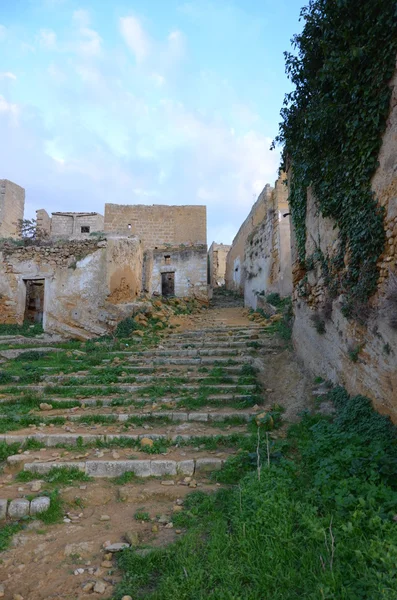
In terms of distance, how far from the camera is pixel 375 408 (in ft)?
12.9

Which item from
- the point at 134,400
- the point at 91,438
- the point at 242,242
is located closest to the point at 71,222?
the point at 242,242

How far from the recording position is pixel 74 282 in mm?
11461

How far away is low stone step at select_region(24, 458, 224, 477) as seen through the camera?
4.02 metres

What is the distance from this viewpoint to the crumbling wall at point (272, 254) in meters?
12.9

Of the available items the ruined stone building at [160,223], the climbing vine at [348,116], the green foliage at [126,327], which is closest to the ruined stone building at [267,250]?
the ruined stone building at [160,223]

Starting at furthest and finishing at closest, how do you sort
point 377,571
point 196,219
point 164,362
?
point 196,219 → point 164,362 → point 377,571

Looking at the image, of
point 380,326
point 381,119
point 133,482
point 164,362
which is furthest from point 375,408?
point 164,362

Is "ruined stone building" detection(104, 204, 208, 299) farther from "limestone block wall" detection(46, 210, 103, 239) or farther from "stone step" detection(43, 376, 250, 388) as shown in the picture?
"stone step" detection(43, 376, 250, 388)

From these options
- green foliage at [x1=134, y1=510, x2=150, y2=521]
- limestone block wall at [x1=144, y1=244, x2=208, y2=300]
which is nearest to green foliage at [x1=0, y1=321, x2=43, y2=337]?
limestone block wall at [x1=144, y1=244, x2=208, y2=300]

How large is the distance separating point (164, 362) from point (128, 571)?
584 cm

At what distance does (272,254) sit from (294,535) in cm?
1214

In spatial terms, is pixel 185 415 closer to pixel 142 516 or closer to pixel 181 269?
pixel 142 516

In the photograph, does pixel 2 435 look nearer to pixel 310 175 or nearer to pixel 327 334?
pixel 327 334

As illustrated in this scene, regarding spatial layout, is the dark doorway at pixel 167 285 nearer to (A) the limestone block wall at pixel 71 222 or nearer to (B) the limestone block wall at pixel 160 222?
(B) the limestone block wall at pixel 160 222
